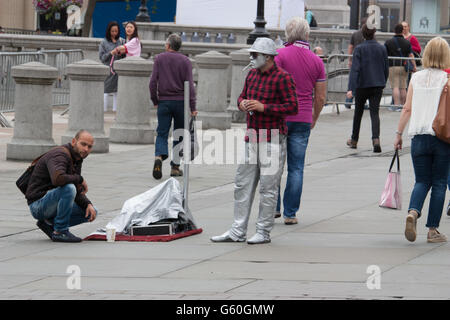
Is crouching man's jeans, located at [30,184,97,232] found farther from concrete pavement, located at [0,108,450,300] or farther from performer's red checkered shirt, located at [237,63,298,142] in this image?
performer's red checkered shirt, located at [237,63,298,142]

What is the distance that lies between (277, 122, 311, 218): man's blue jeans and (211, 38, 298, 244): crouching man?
0.87 metres

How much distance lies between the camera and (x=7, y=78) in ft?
61.8

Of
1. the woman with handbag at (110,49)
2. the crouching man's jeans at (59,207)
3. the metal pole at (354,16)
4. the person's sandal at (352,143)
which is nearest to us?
the crouching man's jeans at (59,207)

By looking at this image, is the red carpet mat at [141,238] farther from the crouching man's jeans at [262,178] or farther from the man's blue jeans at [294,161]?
the man's blue jeans at [294,161]

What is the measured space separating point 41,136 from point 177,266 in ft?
22.6

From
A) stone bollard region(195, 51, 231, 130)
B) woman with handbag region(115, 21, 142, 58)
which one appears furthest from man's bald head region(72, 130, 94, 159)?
woman with handbag region(115, 21, 142, 58)

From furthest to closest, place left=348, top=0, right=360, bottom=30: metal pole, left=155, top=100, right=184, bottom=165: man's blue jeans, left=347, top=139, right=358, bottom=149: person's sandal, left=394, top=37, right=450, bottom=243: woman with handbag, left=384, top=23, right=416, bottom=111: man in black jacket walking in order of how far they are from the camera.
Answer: left=348, top=0, right=360, bottom=30: metal pole, left=384, top=23, right=416, bottom=111: man in black jacket walking, left=347, top=139, right=358, bottom=149: person's sandal, left=155, top=100, right=184, bottom=165: man's blue jeans, left=394, top=37, right=450, bottom=243: woman with handbag

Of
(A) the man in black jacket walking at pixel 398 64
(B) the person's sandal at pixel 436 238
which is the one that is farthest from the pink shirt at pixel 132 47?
(B) the person's sandal at pixel 436 238

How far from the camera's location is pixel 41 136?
14555mm

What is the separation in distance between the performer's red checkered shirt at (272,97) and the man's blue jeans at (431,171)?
3.42 ft

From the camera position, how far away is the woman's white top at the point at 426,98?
891 cm

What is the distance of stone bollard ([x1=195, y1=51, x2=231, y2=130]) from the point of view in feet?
61.5

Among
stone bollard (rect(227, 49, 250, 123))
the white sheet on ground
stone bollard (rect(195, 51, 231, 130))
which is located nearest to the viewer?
the white sheet on ground

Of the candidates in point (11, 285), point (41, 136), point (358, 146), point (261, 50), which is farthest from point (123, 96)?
point (11, 285)
